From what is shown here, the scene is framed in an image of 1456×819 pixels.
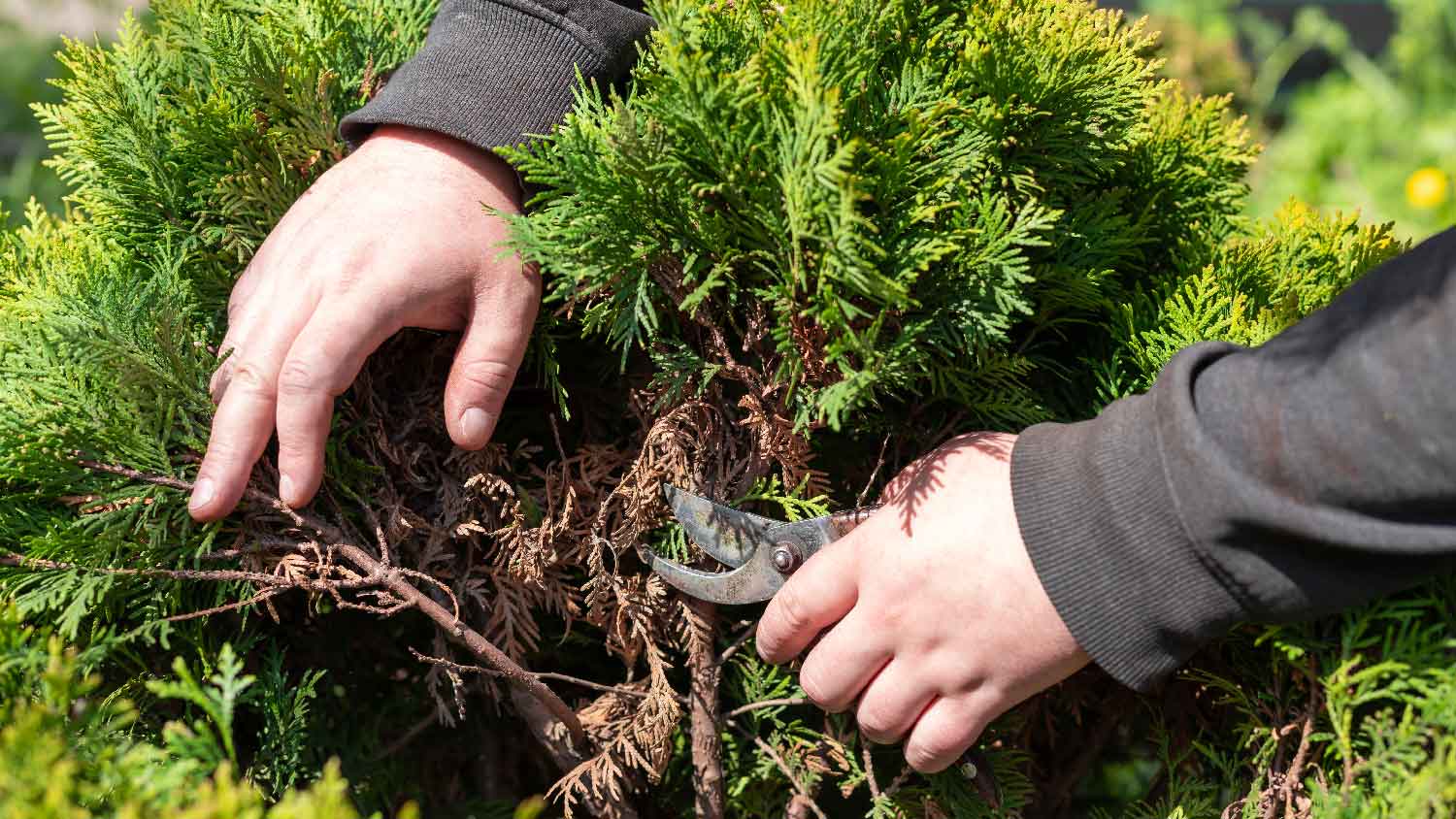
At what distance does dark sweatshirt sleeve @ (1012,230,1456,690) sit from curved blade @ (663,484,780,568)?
408mm

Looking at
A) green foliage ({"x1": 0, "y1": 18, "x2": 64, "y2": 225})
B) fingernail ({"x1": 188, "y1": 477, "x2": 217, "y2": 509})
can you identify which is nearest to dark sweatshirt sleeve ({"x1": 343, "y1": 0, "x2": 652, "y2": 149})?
fingernail ({"x1": 188, "y1": 477, "x2": 217, "y2": 509})

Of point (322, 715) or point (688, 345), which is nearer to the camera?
point (688, 345)

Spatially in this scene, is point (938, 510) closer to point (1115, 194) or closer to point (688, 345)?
point (688, 345)

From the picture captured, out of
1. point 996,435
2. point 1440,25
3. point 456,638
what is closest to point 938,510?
point 996,435

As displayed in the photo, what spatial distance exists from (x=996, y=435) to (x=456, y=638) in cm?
86

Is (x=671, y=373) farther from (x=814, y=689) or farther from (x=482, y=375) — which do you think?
(x=814, y=689)

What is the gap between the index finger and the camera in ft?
4.83

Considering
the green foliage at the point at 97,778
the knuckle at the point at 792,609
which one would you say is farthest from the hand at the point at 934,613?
the green foliage at the point at 97,778

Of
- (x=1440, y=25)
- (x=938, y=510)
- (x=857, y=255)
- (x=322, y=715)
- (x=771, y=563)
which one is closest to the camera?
(x=857, y=255)

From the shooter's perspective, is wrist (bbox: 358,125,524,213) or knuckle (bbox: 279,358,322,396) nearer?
knuckle (bbox: 279,358,322,396)

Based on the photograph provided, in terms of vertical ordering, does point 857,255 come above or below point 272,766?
above

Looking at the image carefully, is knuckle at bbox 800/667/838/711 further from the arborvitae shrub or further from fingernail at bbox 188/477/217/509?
fingernail at bbox 188/477/217/509

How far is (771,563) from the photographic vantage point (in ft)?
5.09

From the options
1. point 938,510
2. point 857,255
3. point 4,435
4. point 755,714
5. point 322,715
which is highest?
point 857,255
